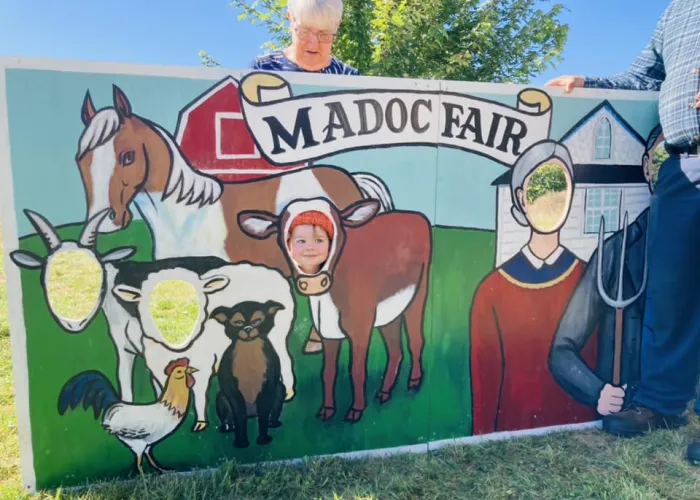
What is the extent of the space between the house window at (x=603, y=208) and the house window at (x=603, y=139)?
186mm

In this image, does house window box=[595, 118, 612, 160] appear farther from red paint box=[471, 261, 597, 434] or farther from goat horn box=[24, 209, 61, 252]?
goat horn box=[24, 209, 61, 252]

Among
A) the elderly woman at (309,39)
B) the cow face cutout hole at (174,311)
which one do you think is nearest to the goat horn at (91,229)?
the elderly woman at (309,39)

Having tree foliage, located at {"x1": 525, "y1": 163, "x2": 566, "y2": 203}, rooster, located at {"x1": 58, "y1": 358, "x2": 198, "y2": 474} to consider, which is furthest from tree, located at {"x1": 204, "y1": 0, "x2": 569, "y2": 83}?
rooster, located at {"x1": 58, "y1": 358, "x2": 198, "y2": 474}

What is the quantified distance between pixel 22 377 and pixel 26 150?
3.16 ft

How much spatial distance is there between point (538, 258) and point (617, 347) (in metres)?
0.75

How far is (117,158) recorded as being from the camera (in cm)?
231

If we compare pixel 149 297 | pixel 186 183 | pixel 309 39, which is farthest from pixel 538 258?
pixel 149 297

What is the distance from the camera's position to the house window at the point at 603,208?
2.91 metres

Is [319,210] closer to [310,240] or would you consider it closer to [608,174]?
[310,240]

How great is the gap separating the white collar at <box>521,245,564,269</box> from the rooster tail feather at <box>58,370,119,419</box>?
2110 mm

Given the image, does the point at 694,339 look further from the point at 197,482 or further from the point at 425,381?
the point at 197,482

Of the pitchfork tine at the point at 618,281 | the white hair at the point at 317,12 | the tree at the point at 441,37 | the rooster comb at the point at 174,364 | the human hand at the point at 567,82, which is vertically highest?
the tree at the point at 441,37

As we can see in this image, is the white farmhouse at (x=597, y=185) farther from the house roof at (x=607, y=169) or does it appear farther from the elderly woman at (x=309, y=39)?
the elderly woman at (x=309, y=39)

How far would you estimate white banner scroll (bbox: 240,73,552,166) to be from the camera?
242cm
